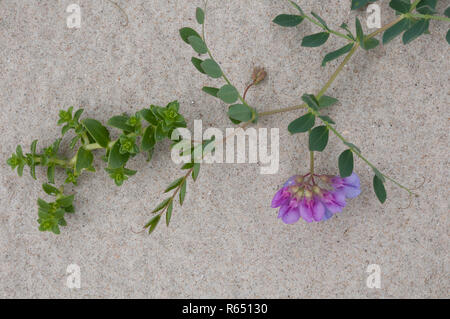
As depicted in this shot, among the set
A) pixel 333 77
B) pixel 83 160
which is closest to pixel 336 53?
pixel 333 77

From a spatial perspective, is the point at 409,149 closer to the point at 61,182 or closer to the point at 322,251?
the point at 322,251

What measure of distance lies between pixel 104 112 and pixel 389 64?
0.74m

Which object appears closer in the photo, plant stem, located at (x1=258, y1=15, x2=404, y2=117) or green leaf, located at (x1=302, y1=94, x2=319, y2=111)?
green leaf, located at (x1=302, y1=94, x2=319, y2=111)

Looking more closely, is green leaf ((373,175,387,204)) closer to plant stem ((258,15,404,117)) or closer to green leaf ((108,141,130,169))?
plant stem ((258,15,404,117))

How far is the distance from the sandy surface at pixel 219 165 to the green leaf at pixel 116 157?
11cm

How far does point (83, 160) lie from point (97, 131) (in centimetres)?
8

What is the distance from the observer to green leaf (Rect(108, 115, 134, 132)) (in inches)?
42.3

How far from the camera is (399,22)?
3.32ft

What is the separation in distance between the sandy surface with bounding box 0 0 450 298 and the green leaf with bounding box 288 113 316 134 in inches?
4.8

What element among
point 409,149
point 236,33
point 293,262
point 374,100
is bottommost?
point 293,262

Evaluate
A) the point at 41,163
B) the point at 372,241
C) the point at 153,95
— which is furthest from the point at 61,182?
the point at 372,241

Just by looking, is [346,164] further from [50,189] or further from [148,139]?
[50,189]

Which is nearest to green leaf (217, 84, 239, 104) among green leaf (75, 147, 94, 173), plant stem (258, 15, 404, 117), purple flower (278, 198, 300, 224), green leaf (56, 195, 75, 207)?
plant stem (258, 15, 404, 117)

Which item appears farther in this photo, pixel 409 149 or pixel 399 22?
pixel 409 149
